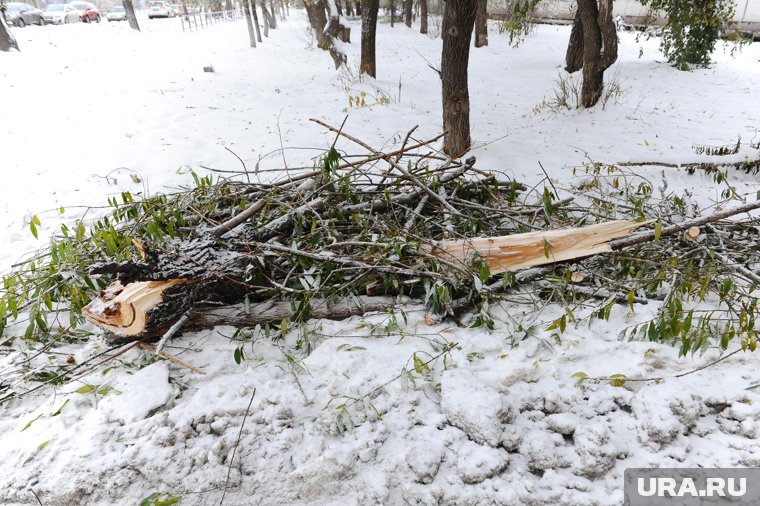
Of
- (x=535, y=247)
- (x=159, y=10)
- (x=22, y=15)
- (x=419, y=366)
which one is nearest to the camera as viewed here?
(x=419, y=366)

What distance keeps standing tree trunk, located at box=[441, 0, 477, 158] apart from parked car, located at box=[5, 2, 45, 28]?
68.8 ft

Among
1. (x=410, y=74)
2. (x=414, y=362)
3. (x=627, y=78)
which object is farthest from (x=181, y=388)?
(x=627, y=78)

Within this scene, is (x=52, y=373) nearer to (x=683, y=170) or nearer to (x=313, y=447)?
(x=313, y=447)

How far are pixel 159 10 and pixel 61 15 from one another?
567 centimetres

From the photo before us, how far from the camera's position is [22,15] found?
1919cm

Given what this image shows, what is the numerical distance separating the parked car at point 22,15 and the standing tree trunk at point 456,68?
2096 cm

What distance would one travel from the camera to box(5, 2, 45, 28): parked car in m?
18.3

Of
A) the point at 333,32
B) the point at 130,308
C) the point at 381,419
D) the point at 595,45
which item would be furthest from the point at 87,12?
the point at 381,419

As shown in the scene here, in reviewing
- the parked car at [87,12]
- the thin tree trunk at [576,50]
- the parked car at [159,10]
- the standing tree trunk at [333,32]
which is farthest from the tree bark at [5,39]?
the parked car at [159,10]

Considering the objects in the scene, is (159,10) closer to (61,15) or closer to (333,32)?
(61,15)

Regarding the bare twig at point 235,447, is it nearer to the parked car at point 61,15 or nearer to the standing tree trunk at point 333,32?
the standing tree trunk at point 333,32

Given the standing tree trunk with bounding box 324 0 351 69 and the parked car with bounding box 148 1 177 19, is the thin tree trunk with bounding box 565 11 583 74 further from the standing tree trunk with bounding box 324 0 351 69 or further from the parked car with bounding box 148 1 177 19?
the parked car with bounding box 148 1 177 19

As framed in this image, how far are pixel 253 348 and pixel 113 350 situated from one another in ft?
2.72

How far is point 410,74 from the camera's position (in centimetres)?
1115
